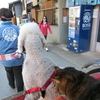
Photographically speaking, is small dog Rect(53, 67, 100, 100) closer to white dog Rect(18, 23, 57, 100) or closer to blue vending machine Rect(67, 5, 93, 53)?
white dog Rect(18, 23, 57, 100)

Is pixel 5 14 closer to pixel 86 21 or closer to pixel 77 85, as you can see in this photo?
pixel 77 85

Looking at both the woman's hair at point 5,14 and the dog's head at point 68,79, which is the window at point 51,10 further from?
the dog's head at point 68,79

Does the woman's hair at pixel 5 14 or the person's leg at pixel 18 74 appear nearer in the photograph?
the woman's hair at pixel 5 14

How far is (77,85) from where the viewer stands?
39.7 inches

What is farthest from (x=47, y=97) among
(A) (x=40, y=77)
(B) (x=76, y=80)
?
(B) (x=76, y=80)

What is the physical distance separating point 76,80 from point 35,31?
2.72 ft

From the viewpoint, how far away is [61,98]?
1.20 meters

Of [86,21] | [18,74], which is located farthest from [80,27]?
[18,74]

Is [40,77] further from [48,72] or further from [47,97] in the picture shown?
[47,97]

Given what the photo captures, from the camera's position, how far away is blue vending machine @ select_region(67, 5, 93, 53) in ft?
16.6

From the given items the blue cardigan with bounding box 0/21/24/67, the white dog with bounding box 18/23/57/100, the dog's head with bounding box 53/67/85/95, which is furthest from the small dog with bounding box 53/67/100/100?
the blue cardigan with bounding box 0/21/24/67

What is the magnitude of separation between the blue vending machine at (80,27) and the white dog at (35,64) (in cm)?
406

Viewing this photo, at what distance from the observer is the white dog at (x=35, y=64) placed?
1406mm

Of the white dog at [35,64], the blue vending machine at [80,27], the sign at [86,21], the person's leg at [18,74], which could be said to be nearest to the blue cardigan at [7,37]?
the person's leg at [18,74]
